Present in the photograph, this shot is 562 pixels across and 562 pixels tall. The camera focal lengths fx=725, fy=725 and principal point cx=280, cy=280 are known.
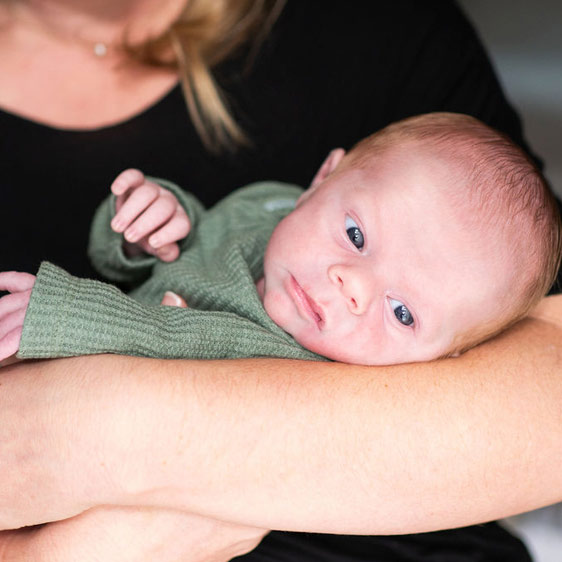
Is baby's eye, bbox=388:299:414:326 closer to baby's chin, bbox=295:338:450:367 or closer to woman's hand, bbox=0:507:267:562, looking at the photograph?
baby's chin, bbox=295:338:450:367

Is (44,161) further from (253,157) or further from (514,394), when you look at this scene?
(514,394)

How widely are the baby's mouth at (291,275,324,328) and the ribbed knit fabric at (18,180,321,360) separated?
6cm

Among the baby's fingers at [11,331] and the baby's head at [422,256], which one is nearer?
the baby's fingers at [11,331]

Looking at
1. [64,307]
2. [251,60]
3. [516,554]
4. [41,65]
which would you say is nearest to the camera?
[64,307]

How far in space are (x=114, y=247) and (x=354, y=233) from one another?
41cm

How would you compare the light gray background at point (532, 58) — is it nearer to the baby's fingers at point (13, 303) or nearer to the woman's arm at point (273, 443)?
the woman's arm at point (273, 443)

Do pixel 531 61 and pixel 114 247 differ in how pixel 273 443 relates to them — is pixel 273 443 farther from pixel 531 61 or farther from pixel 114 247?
pixel 531 61

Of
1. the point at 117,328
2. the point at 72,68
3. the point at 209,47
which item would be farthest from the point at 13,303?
the point at 209,47

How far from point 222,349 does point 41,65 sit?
2.35ft

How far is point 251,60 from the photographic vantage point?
1.50m

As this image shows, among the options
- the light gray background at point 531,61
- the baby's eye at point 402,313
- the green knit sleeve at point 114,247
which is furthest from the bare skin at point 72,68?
the light gray background at point 531,61

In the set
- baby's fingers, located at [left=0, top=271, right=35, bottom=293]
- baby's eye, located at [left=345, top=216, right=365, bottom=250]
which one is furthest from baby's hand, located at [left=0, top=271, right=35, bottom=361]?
baby's eye, located at [left=345, top=216, right=365, bottom=250]

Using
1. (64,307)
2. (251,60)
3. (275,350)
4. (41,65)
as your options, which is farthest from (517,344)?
(41,65)

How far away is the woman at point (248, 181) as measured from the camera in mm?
889
